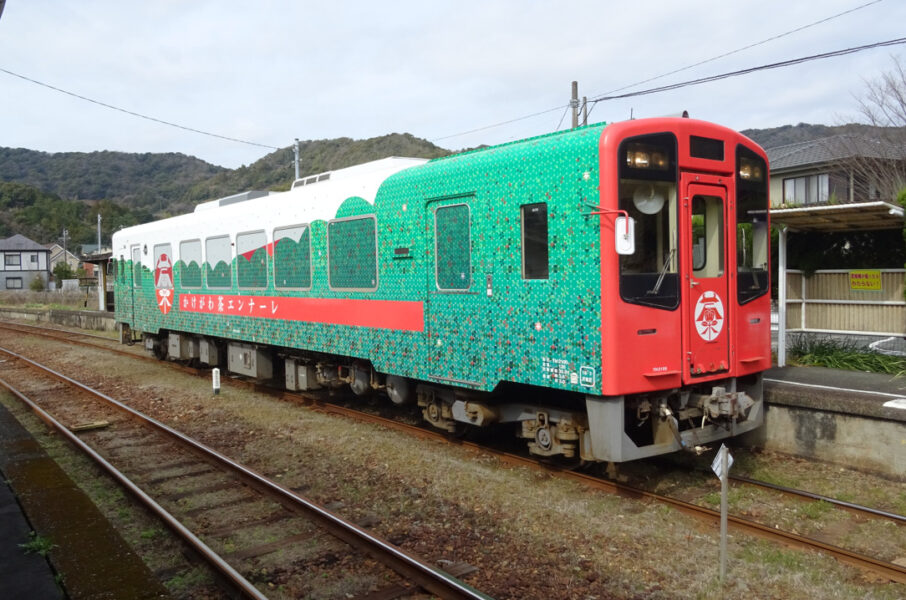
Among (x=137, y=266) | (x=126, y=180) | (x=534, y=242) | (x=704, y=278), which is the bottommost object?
(x=704, y=278)

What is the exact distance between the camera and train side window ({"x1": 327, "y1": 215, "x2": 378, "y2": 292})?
28.2 feet

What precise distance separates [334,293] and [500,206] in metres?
3.43

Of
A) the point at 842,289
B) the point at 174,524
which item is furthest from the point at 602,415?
the point at 842,289

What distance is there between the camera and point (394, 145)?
88438 mm

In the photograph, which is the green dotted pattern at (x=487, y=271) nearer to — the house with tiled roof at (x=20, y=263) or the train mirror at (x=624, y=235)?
the train mirror at (x=624, y=235)

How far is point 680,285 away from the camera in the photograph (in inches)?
246

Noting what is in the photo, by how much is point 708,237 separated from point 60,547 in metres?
6.18

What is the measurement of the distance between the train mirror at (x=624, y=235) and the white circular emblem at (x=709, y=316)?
113cm

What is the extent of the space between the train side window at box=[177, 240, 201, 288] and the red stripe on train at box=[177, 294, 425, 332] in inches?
13.3

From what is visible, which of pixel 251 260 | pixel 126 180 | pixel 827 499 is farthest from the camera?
pixel 126 180

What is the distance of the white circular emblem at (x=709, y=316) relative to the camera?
21.0 feet

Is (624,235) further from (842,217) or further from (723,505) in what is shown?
(842,217)

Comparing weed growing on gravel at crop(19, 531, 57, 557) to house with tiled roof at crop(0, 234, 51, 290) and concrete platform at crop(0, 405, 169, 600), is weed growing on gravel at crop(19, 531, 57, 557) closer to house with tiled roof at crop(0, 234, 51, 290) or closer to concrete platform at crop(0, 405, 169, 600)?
concrete platform at crop(0, 405, 169, 600)

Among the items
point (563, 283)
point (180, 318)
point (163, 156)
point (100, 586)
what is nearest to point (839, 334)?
point (563, 283)
